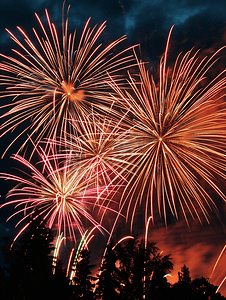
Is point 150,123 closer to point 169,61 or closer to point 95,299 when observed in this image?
point 95,299

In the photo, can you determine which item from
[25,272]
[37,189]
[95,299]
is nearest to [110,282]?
[95,299]

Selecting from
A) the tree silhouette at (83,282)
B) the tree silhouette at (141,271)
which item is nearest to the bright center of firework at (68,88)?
the tree silhouette at (83,282)

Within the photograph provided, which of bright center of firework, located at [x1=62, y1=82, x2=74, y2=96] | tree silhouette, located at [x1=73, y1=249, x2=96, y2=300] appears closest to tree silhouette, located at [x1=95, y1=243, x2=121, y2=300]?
tree silhouette, located at [x1=73, y1=249, x2=96, y2=300]

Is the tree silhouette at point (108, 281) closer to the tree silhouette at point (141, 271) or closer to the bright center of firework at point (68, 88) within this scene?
the tree silhouette at point (141, 271)

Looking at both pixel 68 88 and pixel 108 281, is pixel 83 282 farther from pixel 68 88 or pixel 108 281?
pixel 68 88

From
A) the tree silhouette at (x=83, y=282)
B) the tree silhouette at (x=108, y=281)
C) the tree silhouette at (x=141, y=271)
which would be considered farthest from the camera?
the tree silhouette at (x=141, y=271)

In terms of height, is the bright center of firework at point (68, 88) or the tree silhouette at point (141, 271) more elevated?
the bright center of firework at point (68, 88)

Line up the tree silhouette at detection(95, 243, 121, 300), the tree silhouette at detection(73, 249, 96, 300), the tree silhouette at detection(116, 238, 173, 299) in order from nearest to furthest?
the tree silhouette at detection(73, 249, 96, 300) → the tree silhouette at detection(95, 243, 121, 300) → the tree silhouette at detection(116, 238, 173, 299)

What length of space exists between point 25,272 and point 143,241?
8.39 metres

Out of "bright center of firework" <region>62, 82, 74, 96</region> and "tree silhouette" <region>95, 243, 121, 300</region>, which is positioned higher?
"bright center of firework" <region>62, 82, 74, 96</region>

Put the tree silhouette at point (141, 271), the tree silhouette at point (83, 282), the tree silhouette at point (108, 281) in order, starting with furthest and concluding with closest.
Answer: the tree silhouette at point (141, 271) < the tree silhouette at point (108, 281) < the tree silhouette at point (83, 282)

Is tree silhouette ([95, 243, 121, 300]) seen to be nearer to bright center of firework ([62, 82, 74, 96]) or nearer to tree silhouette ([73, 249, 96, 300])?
tree silhouette ([73, 249, 96, 300])

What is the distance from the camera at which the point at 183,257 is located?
25.4 meters

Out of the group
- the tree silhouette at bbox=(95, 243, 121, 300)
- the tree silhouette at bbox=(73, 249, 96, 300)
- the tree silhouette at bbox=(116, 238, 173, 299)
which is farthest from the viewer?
the tree silhouette at bbox=(116, 238, 173, 299)
